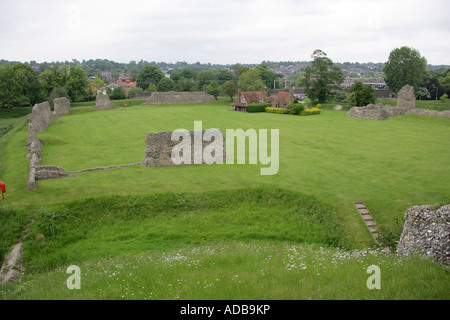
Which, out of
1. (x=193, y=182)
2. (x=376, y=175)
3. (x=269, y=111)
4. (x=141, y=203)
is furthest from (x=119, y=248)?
(x=269, y=111)

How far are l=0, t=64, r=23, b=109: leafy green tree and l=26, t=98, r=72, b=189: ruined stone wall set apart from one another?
1163cm

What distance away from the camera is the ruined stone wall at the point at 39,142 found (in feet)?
63.9

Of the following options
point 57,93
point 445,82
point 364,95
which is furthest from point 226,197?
point 445,82

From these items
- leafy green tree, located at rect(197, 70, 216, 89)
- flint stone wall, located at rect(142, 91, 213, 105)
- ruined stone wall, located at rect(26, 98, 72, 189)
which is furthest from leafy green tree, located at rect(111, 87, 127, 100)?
leafy green tree, located at rect(197, 70, 216, 89)

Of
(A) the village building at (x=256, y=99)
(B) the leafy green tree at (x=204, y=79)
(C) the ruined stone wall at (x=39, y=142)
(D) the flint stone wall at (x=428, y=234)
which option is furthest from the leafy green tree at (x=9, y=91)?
(D) the flint stone wall at (x=428, y=234)

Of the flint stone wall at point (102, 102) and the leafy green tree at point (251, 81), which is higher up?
the leafy green tree at point (251, 81)

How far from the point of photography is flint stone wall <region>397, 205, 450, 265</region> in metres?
9.57

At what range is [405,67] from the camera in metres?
71.7

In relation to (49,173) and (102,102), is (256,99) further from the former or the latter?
(49,173)

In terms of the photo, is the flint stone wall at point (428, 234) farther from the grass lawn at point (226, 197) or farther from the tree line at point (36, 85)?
the tree line at point (36, 85)

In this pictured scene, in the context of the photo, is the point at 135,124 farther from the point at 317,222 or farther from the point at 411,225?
the point at 411,225

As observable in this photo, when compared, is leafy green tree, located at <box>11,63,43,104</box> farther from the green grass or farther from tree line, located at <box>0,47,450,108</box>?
the green grass

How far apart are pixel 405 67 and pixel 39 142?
232 feet

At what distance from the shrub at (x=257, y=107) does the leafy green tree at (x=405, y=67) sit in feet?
106
